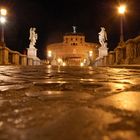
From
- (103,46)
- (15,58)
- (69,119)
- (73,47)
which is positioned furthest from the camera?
(73,47)

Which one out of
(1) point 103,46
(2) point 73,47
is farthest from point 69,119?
(2) point 73,47

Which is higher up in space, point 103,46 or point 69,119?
point 103,46

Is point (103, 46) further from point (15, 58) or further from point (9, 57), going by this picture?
point (9, 57)

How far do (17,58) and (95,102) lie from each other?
76.8ft

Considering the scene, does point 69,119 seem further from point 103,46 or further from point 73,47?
point 73,47

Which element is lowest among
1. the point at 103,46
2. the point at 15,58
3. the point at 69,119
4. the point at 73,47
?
the point at 69,119

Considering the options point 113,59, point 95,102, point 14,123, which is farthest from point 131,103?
point 113,59

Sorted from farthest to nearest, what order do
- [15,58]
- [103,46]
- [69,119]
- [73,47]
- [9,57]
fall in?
[73,47]
[103,46]
[15,58]
[9,57]
[69,119]

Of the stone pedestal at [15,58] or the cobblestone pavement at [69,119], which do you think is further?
the stone pedestal at [15,58]

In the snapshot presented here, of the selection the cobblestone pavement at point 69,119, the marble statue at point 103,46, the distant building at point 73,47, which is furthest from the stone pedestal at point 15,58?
the distant building at point 73,47

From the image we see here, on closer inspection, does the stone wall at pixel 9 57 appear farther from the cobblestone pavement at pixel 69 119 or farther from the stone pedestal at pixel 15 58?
the cobblestone pavement at pixel 69 119

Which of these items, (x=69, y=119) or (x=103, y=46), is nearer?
(x=69, y=119)

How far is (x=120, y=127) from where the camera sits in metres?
1.53

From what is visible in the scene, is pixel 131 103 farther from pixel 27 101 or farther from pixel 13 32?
pixel 13 32
